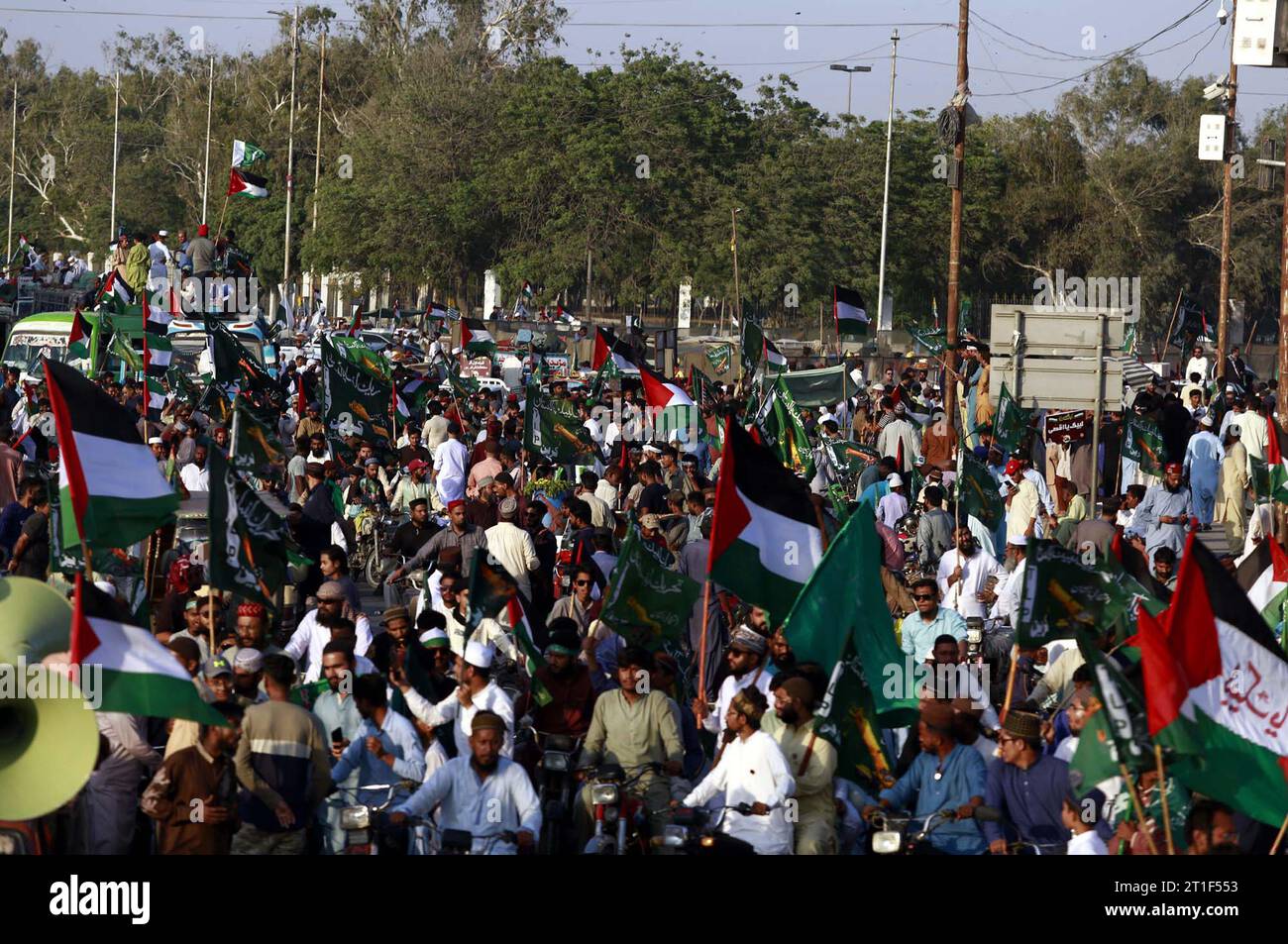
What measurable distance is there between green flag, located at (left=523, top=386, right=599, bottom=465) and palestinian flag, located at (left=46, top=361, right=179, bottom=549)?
8.34 m

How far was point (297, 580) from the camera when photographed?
1361cm

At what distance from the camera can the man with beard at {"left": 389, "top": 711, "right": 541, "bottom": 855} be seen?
28.1 feet

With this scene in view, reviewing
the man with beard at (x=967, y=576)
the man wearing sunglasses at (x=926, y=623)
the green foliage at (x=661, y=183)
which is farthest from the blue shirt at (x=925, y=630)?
the green foliage at (x=661, y=183)

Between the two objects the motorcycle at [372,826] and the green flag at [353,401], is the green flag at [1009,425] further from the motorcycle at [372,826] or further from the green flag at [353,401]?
the motorcycle at [372,826]

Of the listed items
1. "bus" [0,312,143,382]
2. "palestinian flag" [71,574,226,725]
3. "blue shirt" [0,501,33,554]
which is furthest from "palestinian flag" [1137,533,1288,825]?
"bus" [0,312,143,382]

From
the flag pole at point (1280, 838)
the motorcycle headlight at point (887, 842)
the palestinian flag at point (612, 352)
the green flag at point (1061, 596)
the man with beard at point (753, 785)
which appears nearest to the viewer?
the flag pole at point (1280, 838)

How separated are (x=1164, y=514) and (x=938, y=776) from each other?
8.86 m

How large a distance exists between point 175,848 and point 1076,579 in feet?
14.5

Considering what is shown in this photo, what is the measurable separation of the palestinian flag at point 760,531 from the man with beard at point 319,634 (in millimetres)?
2085

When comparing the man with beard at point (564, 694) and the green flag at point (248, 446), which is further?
the green flag at point (248, 446)

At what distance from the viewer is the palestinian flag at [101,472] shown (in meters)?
10.1

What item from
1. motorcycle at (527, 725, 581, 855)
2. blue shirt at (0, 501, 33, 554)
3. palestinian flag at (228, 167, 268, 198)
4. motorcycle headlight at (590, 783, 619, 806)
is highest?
palestinian flag at (228, 167, 268, 198)

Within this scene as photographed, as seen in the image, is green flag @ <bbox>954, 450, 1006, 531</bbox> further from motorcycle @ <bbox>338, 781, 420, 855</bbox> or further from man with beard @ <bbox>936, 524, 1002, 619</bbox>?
motorcycle @ <bbox>338, 781, 420, 855</bbox>

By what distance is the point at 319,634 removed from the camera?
1134 centimetres
